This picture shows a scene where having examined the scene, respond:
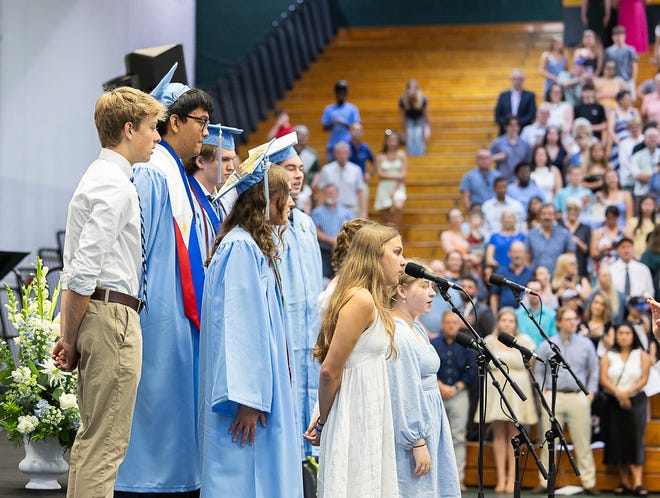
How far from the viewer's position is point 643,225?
1192 cm

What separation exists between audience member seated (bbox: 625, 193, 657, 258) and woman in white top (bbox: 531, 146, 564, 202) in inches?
49.6

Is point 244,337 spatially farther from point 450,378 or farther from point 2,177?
point 2,177

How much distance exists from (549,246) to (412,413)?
23.0 feet

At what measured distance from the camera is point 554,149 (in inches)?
531

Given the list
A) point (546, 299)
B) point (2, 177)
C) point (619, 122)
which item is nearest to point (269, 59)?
point (619, 122)

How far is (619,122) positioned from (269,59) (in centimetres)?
690

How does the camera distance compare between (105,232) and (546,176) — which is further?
(546,176)

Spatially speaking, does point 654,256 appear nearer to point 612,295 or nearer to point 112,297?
point 612,295

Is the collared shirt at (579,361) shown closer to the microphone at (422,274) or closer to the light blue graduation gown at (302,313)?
the light blue graduation gown at (302,313)

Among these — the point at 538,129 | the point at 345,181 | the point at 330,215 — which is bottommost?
the point at 330,215

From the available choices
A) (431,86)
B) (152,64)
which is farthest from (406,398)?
(431,86)

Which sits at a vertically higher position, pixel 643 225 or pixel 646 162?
pixel 646 162

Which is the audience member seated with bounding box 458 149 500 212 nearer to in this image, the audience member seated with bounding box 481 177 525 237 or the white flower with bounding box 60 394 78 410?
the audience member seated with bounding box 481 177 525 237

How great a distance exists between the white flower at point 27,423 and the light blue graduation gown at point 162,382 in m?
1.39
